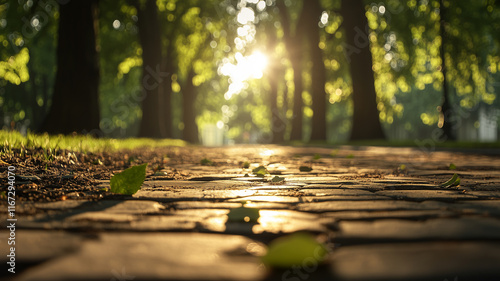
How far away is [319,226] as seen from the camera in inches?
90.8

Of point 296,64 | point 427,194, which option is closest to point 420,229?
point 427,194

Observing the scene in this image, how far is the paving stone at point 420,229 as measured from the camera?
2051 millimetres

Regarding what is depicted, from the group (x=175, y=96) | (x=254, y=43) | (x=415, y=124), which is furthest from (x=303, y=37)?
(x=415, y=124)

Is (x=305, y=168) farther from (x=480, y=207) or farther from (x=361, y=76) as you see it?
(x=361, y=76)

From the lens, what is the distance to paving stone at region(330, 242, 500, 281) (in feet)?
5.01

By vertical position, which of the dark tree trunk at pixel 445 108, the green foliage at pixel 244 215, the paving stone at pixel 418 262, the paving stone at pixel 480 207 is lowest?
the paving stone at pixel 418 262

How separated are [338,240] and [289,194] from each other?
1.52 meters

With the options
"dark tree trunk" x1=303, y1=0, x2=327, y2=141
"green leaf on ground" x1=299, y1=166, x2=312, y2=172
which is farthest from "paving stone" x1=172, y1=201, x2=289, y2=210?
"dark tree trunk" x1=303, y1=0, x2=327, y2=141

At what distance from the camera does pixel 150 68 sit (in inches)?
828

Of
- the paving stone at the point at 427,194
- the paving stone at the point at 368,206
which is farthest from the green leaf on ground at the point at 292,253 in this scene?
the paving stone at the point at 427,194

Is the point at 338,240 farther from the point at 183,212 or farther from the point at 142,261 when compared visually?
the point at 183,212

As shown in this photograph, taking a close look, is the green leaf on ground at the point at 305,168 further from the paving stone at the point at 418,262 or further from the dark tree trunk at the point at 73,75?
the dark tree trunk at the point at 73,75

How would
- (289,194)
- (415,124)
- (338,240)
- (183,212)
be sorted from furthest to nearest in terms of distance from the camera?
(415,124), (289,194), (183,212), (338,240)

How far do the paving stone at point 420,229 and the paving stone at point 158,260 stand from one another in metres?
0.49
